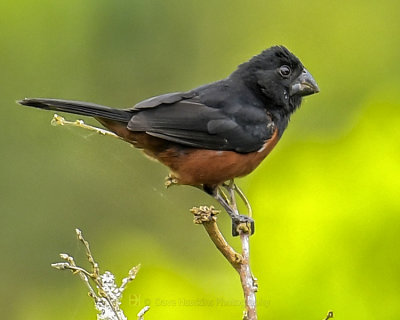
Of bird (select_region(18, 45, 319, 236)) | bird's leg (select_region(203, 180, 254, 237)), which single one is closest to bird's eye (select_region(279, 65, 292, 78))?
bird (select_region(18, 45, 319, 236))

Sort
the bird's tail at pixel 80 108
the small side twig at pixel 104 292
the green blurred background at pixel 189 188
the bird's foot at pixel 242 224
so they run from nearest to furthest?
the small side twig at pixel 104 292 < the bird's foot at pixel 242 224 < the bird's tail at pixel 80 108 < the green blurred background at pixel 189 188

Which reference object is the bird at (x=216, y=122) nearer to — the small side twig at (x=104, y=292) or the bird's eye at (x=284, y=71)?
the bird's eye at (x=284, y=71)

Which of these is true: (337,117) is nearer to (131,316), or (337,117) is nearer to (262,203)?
(262,203)

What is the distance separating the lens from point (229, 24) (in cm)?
696

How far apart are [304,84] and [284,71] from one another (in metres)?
0.09

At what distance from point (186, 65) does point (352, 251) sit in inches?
103

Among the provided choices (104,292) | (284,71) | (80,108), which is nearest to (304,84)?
(284,71)

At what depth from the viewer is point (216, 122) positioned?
364 centimetres

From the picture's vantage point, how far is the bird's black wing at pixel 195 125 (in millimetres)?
3539

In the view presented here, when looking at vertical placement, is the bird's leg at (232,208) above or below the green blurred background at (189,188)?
below

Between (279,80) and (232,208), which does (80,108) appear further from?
(279,80)

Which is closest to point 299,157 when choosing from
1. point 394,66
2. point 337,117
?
point 337,117

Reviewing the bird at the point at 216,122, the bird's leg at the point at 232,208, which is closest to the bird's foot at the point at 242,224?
the bird's leg at the point at 232,208

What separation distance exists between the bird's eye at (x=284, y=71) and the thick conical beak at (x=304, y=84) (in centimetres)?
4
